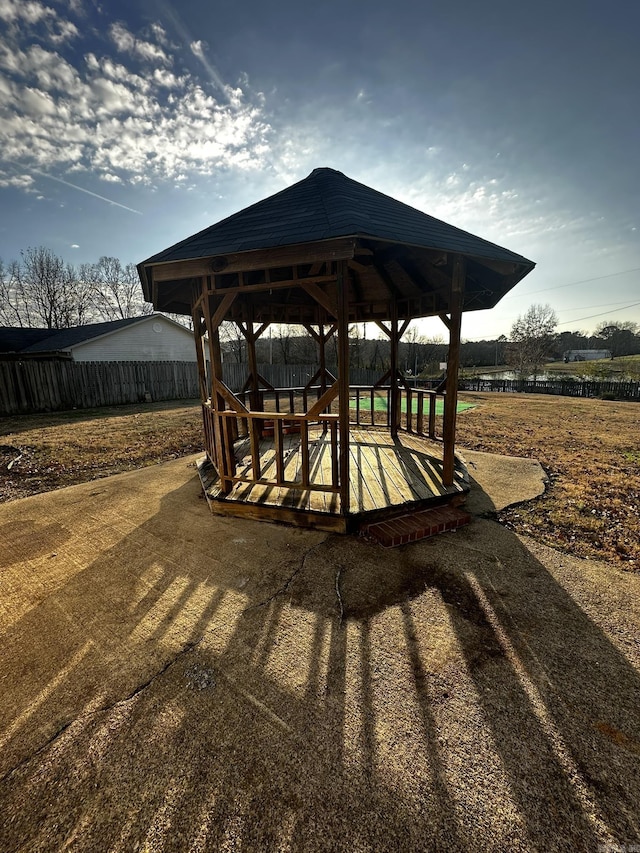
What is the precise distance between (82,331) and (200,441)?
17450mm

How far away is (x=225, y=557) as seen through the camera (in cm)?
331

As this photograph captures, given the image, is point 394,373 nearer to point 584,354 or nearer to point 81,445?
point 81,445

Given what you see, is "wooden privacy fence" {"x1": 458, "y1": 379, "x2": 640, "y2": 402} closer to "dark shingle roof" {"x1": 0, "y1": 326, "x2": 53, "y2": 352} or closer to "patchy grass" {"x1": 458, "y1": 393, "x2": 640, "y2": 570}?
"patchy grass" {"x1": 458, "y1": 393, "x2": 640, "y2": 570}

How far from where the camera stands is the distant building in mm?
45250

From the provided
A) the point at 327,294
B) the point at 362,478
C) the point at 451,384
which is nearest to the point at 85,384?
the point at 327,294

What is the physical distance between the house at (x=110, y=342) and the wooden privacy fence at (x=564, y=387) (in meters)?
21.1

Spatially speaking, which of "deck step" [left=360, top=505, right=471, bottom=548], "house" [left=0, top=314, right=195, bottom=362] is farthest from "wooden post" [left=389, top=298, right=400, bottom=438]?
"house" [left=0, top=314, right=195, bottom=362]

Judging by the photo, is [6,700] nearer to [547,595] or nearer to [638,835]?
[638,835]

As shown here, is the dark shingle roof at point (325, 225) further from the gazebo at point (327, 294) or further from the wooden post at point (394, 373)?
the wooden post at point (394, 373)

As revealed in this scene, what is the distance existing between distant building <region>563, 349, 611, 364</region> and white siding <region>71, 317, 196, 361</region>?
49.0 meters

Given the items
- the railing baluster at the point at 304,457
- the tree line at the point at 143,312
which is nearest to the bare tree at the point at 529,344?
the tree line at the point at 143,312

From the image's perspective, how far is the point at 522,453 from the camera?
7047 mm

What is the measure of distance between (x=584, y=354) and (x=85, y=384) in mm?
58754

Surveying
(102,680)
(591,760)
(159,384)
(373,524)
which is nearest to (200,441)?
(373,524)
